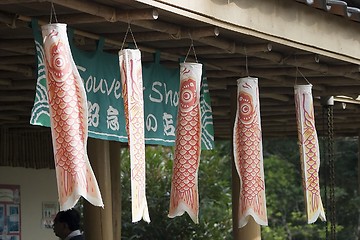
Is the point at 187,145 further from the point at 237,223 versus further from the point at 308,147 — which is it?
the point at 237,223

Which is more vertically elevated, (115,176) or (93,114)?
(93,114)

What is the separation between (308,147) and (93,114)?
2.57 m

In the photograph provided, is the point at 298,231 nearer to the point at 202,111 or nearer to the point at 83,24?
the point at 202,111

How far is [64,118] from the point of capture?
6242 millimetres

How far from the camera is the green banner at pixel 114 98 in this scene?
6.76 meters

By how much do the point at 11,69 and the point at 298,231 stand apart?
58.4 feet

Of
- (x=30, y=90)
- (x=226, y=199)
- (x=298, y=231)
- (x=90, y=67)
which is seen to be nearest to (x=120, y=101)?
(x=90, y=67)

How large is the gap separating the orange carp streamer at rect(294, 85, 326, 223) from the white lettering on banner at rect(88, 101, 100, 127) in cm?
232

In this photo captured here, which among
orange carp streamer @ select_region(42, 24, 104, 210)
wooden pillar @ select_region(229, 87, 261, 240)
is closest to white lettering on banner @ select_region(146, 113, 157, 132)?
wooden pillar @ select_region(229, 87, 261, 240)

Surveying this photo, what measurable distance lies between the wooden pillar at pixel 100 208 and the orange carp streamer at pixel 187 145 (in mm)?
1616

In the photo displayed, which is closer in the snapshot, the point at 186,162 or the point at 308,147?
the point at 186,162

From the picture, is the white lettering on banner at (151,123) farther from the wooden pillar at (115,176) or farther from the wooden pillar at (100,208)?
the wooden pillar at (115,176)

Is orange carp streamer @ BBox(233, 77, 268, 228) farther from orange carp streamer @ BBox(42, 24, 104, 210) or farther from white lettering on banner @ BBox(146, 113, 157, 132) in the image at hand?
orange carp streamer @ BBox(42, 24, 104, 210)

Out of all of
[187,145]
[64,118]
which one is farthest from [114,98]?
[64,118]
